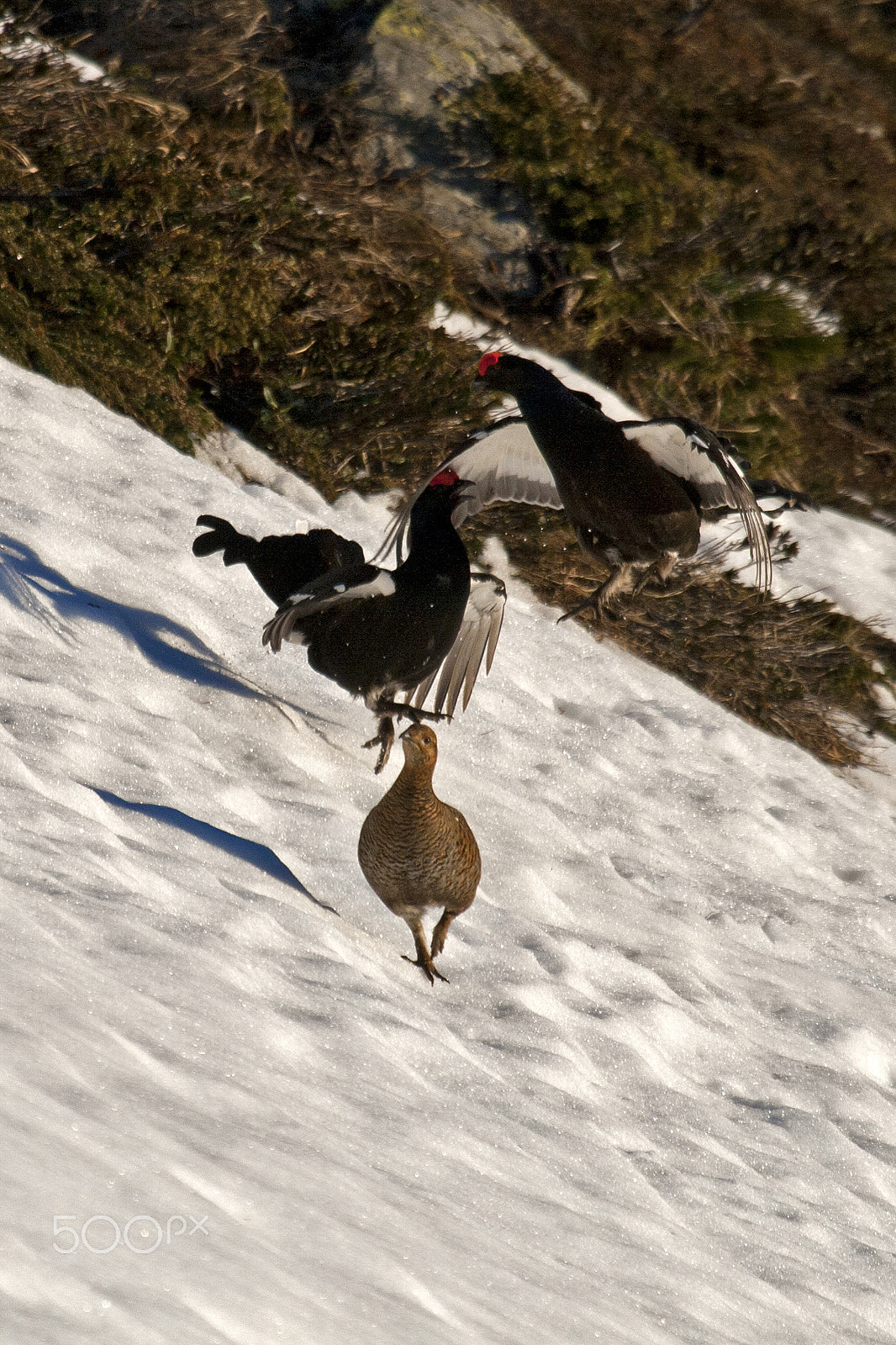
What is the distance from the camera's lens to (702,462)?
5.24 m

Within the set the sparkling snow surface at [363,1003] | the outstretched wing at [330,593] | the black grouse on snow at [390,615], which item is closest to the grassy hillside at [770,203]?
A: the sparkling snow surface at [363,1003]

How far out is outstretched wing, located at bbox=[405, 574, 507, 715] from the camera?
4.79 meters

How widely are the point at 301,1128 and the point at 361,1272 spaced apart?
1.25 ft

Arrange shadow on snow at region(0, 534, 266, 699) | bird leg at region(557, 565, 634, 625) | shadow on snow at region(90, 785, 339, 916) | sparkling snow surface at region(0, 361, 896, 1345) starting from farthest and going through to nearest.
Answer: bird leg at region(557, 565, 634, 625)
shadow on snow at region(0, 534, 266, 699)
shadow on snow at region(90, 785, 339, 916)
sparkling snow surface at region(0, 361, 896, 1345)

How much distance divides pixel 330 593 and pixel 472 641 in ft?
3.68

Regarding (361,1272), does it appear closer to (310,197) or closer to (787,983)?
(787,983)

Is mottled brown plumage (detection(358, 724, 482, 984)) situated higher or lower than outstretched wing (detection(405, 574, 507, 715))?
higher

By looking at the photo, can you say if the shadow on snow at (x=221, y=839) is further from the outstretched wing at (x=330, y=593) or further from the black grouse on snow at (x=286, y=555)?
the black grouse on snow at (x=286, y=555)

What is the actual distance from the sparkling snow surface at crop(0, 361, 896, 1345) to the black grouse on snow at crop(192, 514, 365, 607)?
0.34 meters

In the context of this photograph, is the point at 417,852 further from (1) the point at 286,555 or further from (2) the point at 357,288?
(2) the point at 357,288

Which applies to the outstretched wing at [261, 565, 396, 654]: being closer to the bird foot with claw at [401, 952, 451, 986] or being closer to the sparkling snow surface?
the sparkling snow surface

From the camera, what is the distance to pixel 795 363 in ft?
34.0

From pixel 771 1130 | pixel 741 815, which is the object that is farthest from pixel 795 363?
pixel 771 1130

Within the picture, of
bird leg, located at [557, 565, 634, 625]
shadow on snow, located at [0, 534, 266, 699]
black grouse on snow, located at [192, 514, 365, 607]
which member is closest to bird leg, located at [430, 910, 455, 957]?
shadow on snow, located at [0, 534, 266, 699]
